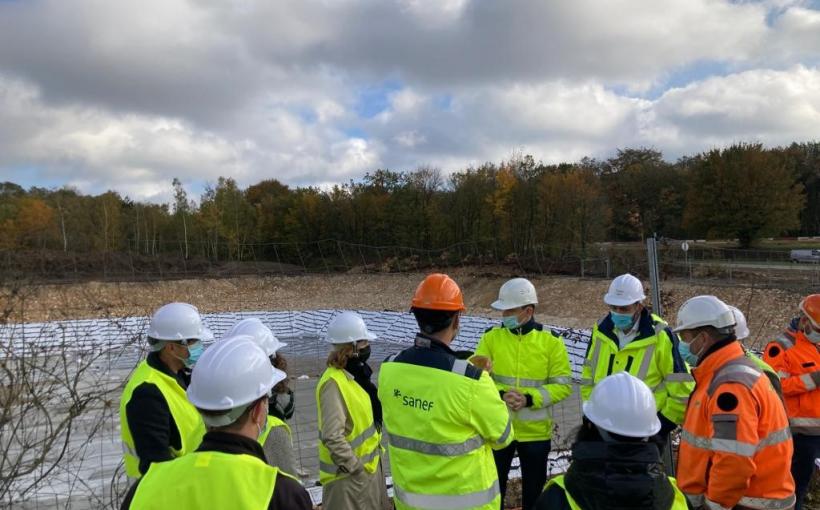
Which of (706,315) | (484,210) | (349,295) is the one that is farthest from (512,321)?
(484,210)

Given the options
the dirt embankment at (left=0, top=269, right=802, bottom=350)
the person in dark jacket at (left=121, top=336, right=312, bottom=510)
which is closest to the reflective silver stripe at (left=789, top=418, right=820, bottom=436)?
the person in dark jacket at (left=121, top=336, right=312, bottom=510)

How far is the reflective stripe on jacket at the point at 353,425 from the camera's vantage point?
121 inches

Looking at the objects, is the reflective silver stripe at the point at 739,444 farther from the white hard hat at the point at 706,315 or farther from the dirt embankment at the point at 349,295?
the dirt embankment at the point at 349,295

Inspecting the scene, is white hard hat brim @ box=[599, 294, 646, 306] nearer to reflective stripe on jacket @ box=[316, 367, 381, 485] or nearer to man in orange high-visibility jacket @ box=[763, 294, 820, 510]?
man in orange high-visibility jacket @ box=[763, 294, 820, 510]

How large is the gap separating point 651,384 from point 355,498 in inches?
79.7

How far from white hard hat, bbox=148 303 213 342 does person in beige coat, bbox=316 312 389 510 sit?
0.78 meters

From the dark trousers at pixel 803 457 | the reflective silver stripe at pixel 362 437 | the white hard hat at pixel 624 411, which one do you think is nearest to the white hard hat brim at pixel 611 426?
the white hard hat at pixel 624 411

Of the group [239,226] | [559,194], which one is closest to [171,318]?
[559,194]

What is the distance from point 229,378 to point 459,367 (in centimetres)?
99

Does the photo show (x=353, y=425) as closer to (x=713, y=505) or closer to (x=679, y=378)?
(x=713, y=505)

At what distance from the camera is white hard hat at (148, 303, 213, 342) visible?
9.18ft

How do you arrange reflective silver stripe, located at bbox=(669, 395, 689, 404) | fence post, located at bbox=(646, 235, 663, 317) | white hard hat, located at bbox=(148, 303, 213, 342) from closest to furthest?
white hard hat, located at bbox=(148, 303, 213, 342) → reflective silver stripe, located at bbox=(669, 395, 689, 404) → fence post, located at bbox=(646, 235, 663, 317)

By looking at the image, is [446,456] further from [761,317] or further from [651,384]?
[761,317]

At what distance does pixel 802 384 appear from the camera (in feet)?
11.5
